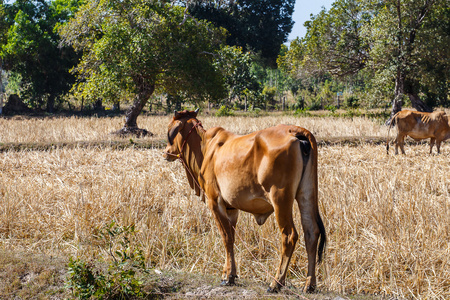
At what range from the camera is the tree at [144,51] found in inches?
571

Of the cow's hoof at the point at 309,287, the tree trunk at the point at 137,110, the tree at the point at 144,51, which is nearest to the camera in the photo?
the cow's hoof at the point at 309,287

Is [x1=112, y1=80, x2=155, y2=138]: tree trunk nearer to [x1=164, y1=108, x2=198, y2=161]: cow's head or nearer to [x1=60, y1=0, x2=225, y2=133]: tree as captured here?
[x1=60, y1=0, x2=225, y2=133]: tree

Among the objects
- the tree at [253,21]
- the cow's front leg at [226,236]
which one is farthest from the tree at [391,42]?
the cow's front leg at [226,236]

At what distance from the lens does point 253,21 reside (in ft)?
121

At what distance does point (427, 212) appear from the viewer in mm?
4922

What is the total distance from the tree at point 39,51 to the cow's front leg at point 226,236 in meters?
26.7

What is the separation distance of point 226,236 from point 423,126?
27.2 feet

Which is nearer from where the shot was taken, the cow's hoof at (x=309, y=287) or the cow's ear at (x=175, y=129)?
the cow's hoof at (x=309, y=287)

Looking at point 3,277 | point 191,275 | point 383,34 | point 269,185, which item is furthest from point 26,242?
point 383,34

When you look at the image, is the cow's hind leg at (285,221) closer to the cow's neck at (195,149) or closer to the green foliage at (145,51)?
the cow's neck at (195,149)

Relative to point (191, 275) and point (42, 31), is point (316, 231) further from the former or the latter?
point (42, 31)

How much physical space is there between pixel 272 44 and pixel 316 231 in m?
36.1

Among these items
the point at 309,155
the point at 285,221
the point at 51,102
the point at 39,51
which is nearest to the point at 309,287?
the point at 285,221

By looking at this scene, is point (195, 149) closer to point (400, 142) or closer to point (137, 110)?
point (400, 142)
